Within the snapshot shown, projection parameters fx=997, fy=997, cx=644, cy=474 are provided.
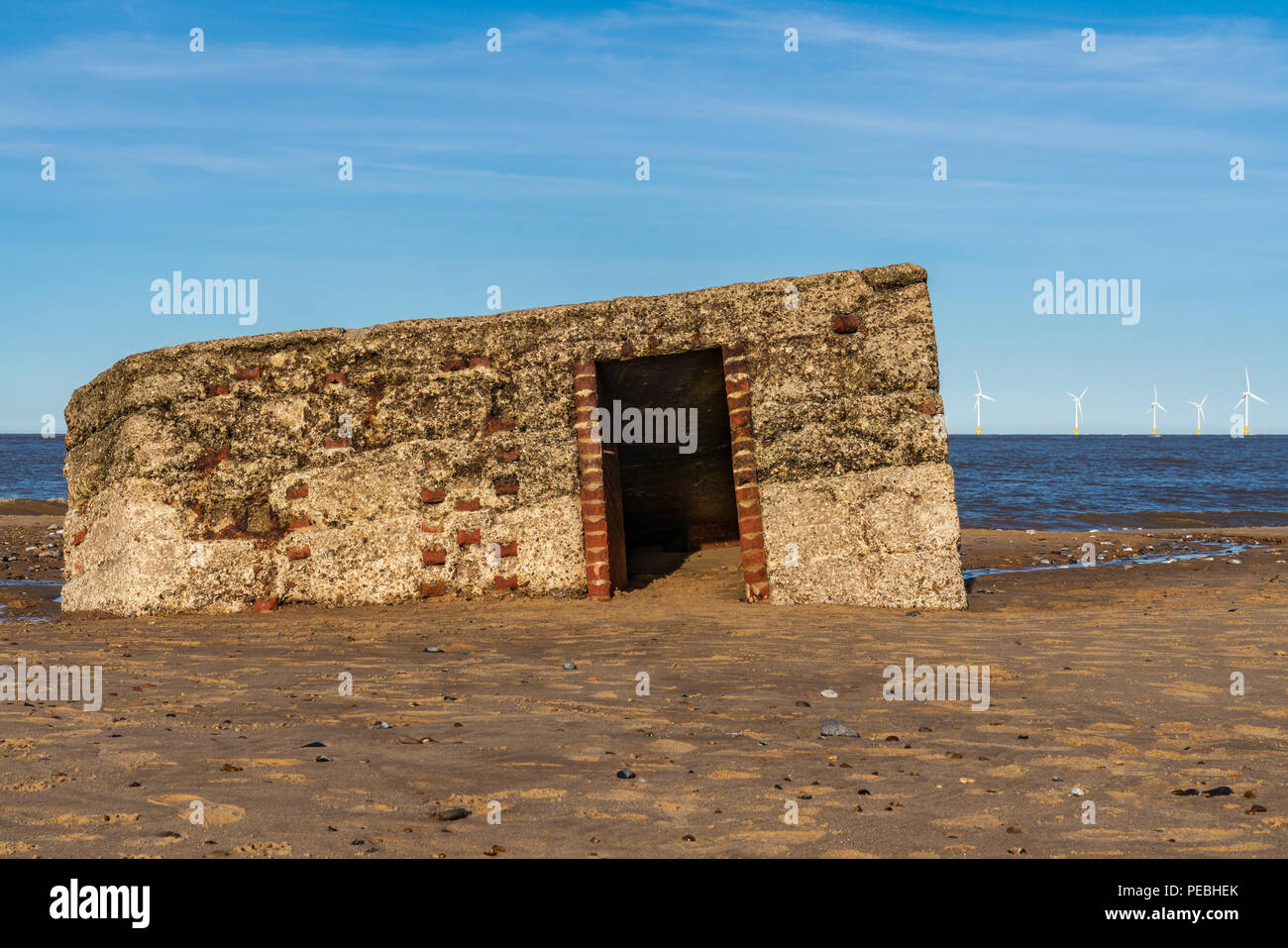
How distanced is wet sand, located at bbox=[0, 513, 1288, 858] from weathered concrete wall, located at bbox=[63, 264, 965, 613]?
13.8 inches

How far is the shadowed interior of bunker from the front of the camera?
7.98 m

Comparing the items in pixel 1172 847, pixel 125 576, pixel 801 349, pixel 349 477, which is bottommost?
pixel 1172 847

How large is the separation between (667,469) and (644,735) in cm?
636

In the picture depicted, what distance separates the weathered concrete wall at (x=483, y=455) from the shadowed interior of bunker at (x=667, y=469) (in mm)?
498

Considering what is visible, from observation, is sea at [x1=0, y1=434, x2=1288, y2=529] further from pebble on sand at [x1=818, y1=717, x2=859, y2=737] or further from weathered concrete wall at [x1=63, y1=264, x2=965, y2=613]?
pebble on sand at [x1=818, y1=717, x2=859, y2=737]

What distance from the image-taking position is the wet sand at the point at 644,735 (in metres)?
3.00

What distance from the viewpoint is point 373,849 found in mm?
2812

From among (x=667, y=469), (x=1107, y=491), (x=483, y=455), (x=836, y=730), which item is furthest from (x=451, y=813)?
(x=1107, y=491)

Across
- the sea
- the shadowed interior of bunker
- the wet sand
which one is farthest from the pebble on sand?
the sea

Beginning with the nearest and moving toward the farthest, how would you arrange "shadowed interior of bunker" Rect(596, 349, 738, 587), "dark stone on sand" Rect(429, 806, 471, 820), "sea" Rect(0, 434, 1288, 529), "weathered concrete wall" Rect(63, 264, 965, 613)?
"dark stone on sand" Rect(429, 806, 471, 820), "weathered concrete wall" Rect(63, 264, 965, 613), "shadowed interior of bunker" Rect(596, 349, 738, 587), "sea" Rect(0, 434, 1288, 529)

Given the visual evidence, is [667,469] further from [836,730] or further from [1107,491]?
[1107,491]

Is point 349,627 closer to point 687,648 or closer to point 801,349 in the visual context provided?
point 687,648

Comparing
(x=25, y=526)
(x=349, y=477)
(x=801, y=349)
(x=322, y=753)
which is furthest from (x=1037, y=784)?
(x=25, y=526)
